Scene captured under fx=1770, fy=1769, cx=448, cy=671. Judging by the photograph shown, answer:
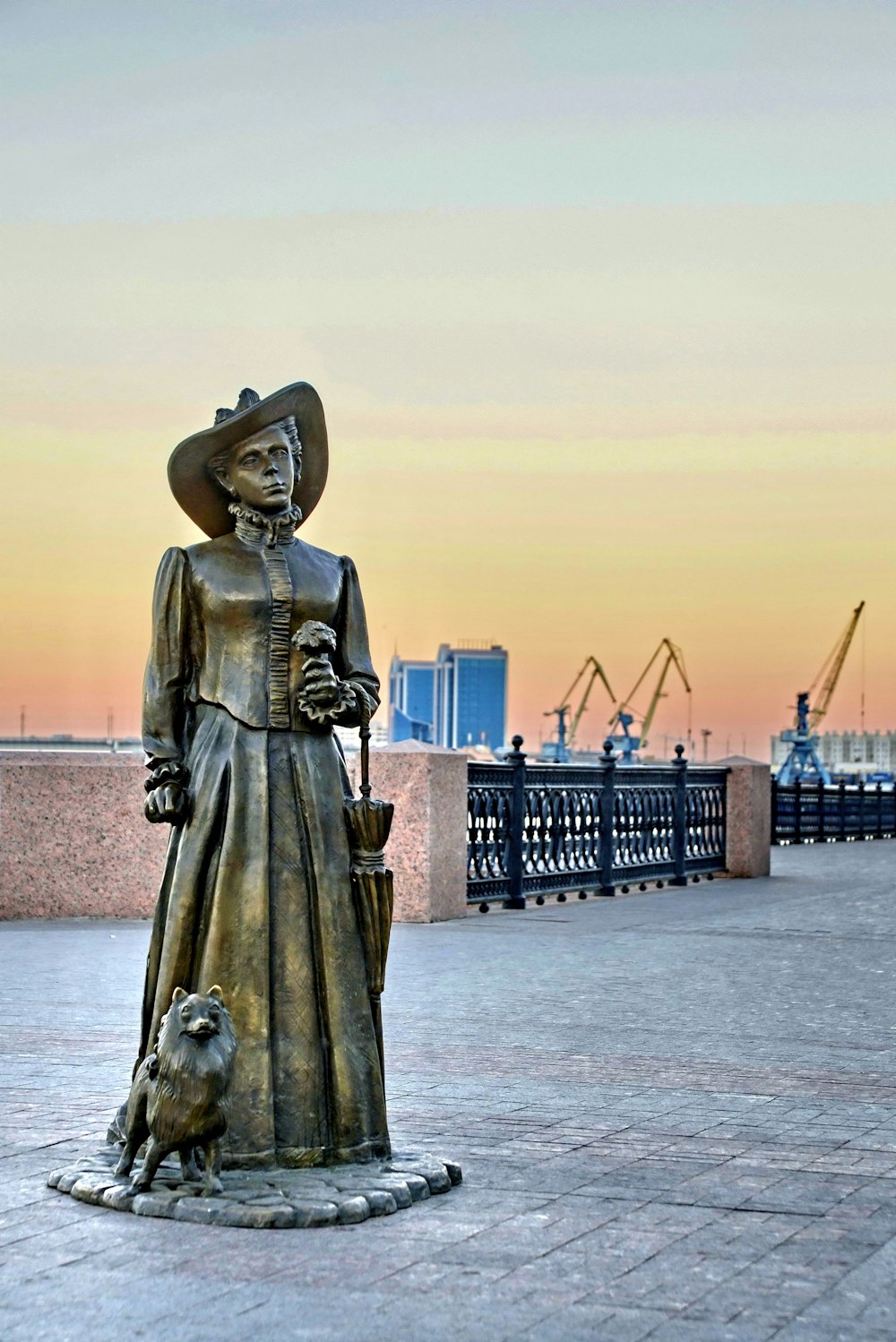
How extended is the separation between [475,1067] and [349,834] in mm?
2339

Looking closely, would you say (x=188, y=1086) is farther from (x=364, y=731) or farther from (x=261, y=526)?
(x=261, y=526)

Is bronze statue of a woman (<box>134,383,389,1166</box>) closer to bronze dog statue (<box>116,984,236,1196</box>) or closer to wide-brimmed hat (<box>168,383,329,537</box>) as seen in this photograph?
wide-brimmed hat (<box>168,383,329,537</box>)

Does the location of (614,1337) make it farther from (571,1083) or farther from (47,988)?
(47,988)

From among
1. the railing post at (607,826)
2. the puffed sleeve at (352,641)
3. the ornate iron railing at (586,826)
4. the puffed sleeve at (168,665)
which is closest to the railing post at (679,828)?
the ornate iron railing at (586,826)

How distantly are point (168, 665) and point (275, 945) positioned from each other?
0.97 m

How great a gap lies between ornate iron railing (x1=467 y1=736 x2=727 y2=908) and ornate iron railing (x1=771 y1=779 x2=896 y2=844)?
878 cm

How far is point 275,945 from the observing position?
18.1 ft

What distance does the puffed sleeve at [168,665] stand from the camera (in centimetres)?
571

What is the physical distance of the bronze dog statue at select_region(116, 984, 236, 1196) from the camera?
5.04 metres

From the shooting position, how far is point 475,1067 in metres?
7.69

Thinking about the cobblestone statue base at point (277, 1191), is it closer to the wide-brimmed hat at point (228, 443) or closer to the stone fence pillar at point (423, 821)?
the wide-brimmed hat at point (228, 443)

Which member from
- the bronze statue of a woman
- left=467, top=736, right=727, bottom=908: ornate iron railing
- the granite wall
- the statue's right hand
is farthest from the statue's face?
left=467, top=736, right=727, bottom=908: ornate iron railing

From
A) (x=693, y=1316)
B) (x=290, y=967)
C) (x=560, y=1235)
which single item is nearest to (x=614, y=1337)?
(x=693, y=1316)

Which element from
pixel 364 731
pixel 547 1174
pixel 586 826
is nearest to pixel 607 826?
pixel 586 826
